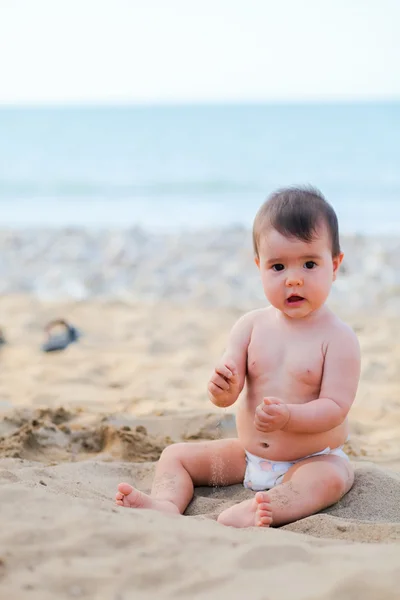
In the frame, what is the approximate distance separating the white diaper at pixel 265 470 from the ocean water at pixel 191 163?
8.44 meters

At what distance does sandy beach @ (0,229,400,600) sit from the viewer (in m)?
1.66

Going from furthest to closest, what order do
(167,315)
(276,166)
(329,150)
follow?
1. (329,150)
2. (276,166)
3. (167,315)

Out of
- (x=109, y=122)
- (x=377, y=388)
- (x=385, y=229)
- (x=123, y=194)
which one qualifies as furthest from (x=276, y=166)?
(x=377, y=388)

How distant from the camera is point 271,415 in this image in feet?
8.11

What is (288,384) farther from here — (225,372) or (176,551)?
(176,551)

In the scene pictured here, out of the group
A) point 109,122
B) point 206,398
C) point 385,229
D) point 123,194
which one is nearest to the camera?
point 206,398

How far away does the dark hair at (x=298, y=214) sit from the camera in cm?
259

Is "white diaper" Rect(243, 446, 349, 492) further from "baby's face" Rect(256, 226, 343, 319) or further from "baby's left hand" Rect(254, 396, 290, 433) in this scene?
"baby's face" Rect(256, 226, 343, 319)

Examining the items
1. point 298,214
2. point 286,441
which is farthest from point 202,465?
point 298,214

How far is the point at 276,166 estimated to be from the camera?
20.1 meters

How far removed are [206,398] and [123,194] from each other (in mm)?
12921

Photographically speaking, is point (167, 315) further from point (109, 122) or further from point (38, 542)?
point (109, 122)

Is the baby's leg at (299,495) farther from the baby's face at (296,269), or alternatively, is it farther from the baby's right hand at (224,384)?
the baby's face at (296,269)

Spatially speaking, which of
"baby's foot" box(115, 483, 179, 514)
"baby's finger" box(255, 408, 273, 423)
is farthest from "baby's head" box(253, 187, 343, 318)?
"baby's foot" box(115, 483, 179, 514)
